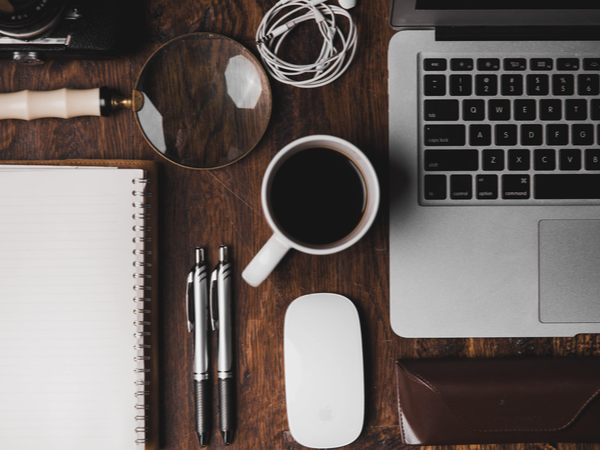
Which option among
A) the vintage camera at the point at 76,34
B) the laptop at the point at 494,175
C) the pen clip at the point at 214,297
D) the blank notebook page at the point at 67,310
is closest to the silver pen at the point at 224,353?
the pen clip at the point at 214,297

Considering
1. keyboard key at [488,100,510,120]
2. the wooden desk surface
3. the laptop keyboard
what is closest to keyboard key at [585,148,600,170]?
the laptop keyboard

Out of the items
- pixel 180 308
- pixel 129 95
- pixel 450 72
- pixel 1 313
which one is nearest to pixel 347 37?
pixel 450 72

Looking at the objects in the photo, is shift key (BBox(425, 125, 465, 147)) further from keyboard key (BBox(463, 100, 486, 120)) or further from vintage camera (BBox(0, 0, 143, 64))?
vintage camera (BBox(0, 0, 143, 64))

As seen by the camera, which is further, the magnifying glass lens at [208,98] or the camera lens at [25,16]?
the magnifying glass lens at [208,98]

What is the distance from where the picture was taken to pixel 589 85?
517mm

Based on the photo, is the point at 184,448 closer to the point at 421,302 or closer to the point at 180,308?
the point at 180,308

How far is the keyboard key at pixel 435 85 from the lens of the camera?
0.52 m

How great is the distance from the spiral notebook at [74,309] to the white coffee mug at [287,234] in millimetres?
162

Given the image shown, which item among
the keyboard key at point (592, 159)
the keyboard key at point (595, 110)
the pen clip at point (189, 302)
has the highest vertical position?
the keyboard key at point (595, 110)

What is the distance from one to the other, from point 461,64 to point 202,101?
1.03 ft

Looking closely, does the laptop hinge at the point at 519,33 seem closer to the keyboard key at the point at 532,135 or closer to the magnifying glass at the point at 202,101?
the keyboard key at the point at 532,135

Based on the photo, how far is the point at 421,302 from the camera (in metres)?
0.53

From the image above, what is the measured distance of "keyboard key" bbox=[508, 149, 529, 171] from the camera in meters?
0.52

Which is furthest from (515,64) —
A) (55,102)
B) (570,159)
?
(55,102)
